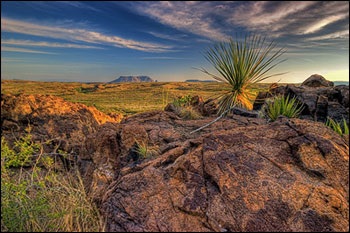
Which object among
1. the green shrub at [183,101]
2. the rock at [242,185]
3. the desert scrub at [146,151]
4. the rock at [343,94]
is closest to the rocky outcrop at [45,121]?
the green shrub at [183,101]

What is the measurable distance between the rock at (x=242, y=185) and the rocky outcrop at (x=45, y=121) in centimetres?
922

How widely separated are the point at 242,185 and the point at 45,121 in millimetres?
12429

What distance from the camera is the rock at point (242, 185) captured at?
4629 mm

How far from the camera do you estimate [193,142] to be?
20.5 feet

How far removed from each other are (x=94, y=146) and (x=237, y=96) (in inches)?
210

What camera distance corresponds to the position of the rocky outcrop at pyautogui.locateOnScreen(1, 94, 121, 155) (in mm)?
14328

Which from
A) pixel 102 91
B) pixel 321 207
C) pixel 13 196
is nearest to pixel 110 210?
pixel 13 196

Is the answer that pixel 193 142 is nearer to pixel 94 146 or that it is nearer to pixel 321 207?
pixel 321 207

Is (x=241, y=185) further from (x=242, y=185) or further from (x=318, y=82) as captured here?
(x=318, y=82)

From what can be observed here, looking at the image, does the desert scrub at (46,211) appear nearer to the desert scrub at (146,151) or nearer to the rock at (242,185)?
the rock at (242,185)

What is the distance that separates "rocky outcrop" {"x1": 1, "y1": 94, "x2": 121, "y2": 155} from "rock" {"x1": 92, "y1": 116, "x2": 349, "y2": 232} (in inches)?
363

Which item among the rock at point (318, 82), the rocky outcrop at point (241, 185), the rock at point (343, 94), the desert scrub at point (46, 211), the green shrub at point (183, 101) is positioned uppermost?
the rock at point (318, 82)

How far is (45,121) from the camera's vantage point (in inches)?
588

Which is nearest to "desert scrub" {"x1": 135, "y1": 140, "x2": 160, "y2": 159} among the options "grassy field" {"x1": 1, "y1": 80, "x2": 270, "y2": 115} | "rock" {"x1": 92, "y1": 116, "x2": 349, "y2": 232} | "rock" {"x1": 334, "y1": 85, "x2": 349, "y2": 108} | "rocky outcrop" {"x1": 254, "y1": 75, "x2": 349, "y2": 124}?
"rock" {"x1": 92, "y1": 116, "x2": 349, "y2": 232}
